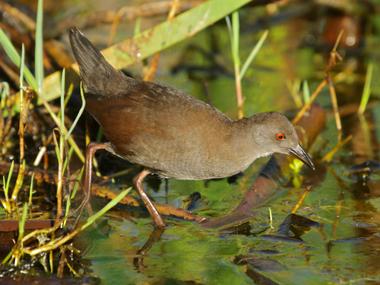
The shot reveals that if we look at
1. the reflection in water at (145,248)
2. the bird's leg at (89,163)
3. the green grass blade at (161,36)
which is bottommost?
the reflection in water at (145,248)

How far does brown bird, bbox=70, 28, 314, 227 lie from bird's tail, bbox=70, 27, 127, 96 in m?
0.01

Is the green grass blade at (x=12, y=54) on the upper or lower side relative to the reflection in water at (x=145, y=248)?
upper

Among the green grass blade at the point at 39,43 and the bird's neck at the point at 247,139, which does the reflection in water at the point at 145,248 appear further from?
the green grass blade at the point at 39,43

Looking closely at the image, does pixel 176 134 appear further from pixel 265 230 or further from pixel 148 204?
pixel 265 230

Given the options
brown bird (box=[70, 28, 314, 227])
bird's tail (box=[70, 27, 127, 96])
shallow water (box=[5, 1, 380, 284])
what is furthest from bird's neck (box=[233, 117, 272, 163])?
bird's tail (box=[70, 27, 127, 96])

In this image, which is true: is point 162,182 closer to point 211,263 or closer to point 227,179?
point 227,179

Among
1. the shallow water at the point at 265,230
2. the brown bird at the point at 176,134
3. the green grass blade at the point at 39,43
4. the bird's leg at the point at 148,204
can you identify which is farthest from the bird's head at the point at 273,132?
the green grass blade at the point at 39,43

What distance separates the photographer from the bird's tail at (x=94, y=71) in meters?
5.55

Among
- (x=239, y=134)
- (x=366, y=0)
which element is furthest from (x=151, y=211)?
(x=366, y=0)

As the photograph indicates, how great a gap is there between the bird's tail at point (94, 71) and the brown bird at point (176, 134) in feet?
0.04

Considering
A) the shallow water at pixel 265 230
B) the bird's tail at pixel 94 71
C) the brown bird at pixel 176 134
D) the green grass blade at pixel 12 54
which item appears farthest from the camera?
the bird's tail at pixel 94 71

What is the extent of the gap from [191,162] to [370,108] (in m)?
3.10

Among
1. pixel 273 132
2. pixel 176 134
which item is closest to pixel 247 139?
pixel 273 132

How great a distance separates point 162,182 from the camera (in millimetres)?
6059
